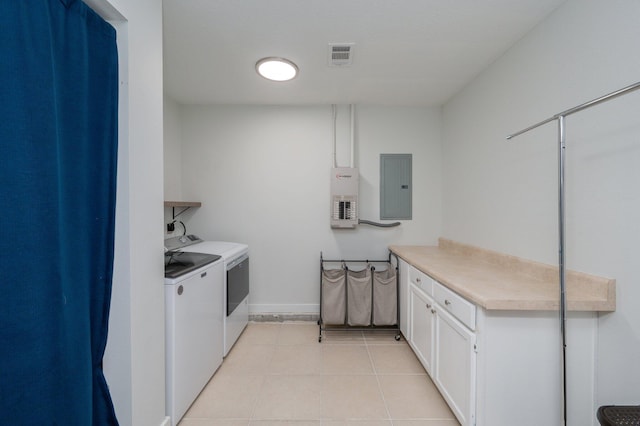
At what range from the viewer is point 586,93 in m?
1.32

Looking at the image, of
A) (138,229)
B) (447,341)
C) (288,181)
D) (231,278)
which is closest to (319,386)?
(447,341)

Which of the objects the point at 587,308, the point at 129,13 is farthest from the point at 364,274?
the point at 129,13

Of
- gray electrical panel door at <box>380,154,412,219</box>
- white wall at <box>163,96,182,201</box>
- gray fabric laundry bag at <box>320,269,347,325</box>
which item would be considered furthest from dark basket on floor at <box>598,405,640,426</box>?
white wall at <box>163,96,182,201</box>

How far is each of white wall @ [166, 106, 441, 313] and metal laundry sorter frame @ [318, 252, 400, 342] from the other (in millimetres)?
377

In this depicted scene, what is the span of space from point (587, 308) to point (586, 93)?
1.08 metres

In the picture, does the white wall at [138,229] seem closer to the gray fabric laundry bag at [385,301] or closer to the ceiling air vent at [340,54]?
the ceiling air vent at [340,54]

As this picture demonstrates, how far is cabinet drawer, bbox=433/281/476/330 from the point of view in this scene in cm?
134

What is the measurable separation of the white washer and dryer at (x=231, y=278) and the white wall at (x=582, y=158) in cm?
218

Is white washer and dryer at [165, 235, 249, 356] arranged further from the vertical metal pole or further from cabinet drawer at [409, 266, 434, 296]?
the vertical metal pole

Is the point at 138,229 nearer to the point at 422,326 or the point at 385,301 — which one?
the point at 422,326

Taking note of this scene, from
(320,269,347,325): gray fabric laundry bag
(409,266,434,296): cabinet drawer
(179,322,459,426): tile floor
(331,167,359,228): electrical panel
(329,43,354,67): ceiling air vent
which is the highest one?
(329,43,354,67): ceiling air vent

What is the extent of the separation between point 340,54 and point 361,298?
85.5 inches

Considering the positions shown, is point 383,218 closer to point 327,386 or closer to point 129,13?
point 327,386

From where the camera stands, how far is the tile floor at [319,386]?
5.27 ft
